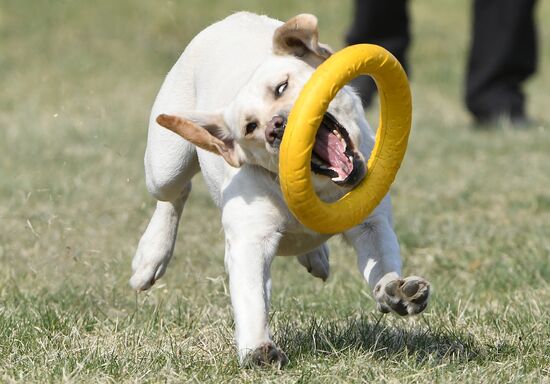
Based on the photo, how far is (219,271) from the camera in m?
5.11

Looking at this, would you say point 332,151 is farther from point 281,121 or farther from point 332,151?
point 281,121

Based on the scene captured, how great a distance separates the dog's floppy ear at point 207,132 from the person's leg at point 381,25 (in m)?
5.78

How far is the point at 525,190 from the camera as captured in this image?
22.5ft

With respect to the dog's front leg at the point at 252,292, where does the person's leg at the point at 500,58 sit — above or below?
above

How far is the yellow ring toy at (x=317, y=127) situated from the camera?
125 inches

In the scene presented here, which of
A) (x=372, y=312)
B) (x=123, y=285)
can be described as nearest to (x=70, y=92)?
(x=123, y=285)

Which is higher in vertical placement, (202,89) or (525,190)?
(202,89)

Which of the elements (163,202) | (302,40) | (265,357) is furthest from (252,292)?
(163,202)

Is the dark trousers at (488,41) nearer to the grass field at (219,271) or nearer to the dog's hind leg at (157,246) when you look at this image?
the grass field at (219,271)

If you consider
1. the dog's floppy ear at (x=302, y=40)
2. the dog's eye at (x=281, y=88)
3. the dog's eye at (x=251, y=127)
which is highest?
the dog's floppy ear at (x=302, y=40)

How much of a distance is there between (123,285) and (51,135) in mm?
4358

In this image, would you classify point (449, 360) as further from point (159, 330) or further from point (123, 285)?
point (123, 285)

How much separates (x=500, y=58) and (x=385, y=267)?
625 cm

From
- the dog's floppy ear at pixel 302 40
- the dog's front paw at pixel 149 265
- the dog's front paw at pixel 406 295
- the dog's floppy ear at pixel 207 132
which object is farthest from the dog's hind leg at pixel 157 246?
the dog's front paw at pixel 406 295
